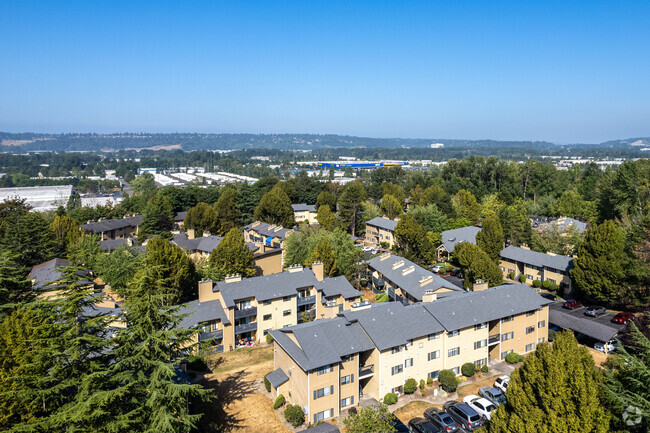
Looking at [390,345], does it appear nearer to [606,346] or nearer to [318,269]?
[318,269]

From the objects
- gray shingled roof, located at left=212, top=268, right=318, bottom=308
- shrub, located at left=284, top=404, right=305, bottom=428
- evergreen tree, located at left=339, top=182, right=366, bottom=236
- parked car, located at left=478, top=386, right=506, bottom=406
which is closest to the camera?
shrub, located at left=284, top=404, right=305, bottom=428

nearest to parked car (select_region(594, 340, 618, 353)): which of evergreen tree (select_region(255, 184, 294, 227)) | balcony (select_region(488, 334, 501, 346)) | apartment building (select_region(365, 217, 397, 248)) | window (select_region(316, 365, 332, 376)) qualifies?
balcony (select_region(488, 334, 501, 346))

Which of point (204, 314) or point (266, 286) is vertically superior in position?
point (266, 286)

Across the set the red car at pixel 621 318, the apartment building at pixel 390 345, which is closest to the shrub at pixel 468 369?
the apartment building at pixel 390 345

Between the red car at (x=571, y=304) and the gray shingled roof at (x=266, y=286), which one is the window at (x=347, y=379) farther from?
the red car at (x=571, y=304)

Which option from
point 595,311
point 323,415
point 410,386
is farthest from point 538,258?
point 323,415

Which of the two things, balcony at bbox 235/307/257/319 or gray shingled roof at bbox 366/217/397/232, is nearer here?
balcony at bbox 235/307/257/319

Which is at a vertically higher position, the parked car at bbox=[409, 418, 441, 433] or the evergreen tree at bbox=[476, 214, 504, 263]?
the evergreen tree at bbox=[476, 214, 504, 263]

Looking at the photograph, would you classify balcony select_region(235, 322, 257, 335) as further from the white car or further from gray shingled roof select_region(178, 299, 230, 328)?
the white car
